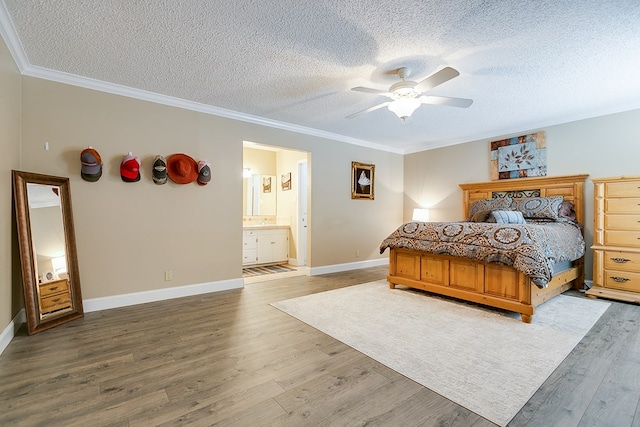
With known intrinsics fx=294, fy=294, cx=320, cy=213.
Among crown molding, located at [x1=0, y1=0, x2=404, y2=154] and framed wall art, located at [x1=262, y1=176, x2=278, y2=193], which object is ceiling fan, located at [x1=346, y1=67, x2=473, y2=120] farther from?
framed wall art, located at [x1=262, y1=176, x2=278, y2=193]

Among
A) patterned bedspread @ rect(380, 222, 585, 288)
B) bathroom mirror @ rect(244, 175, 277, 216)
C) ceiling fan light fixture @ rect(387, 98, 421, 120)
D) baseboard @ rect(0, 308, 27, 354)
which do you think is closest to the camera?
baseboard @ rect(0, 308, 27, 354)

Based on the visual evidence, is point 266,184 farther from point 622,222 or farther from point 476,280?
point 622,222

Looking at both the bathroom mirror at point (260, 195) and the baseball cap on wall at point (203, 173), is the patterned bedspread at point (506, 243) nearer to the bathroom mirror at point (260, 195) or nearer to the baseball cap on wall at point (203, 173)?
the baseball cap on wall at point (203, 173)

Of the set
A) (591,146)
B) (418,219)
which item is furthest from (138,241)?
(591,146)

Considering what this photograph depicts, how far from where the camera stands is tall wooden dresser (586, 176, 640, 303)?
3459 mm

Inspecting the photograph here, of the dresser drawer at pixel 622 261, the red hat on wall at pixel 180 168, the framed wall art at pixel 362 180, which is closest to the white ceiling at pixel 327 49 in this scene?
the red hat on wall at pixel 180 168

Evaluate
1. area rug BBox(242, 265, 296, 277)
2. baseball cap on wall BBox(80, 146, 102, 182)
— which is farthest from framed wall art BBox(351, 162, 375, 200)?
baseball cap on wall BBox(80, 146, 102, 182)

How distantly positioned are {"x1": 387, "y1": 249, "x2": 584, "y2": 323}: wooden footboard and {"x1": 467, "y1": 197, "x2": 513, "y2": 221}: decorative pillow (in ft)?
3.94

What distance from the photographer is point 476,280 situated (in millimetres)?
3295

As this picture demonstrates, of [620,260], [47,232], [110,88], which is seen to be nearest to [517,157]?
[620,260]

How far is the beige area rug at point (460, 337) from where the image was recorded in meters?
1.81

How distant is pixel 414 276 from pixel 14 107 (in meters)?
4.55

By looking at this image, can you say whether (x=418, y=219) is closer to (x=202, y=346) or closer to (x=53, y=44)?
(x=202, y=346)

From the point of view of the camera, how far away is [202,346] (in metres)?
2.35
